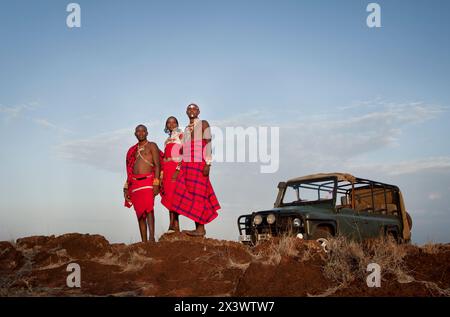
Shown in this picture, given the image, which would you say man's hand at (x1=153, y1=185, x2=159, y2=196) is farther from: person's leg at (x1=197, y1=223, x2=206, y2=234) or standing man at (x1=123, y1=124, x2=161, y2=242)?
person's leg at (x1=197, y1=223, x2=206, y2=234)

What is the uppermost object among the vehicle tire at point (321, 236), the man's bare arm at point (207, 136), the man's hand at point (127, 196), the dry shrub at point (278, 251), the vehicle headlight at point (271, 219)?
the man's bare arm at point (207, 136)

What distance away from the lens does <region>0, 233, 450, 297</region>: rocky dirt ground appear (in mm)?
4484

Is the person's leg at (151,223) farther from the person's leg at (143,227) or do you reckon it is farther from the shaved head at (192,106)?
the shaved head at (192,106)

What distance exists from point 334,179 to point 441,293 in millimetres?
4300

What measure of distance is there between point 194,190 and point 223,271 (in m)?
2.23

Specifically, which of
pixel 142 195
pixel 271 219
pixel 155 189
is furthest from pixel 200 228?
pixel 271 219

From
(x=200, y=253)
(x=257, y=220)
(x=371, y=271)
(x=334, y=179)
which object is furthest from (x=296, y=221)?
(x=371, y=271)

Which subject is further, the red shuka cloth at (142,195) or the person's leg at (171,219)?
the person's leg at (171,219)

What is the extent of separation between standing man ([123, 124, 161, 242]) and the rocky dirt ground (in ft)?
3.17

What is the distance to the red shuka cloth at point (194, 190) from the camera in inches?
284

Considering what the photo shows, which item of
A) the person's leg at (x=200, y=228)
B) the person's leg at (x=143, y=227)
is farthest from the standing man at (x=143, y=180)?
the person's leg at (x=200, y=228)

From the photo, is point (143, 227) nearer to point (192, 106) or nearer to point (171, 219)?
point (171, 219)

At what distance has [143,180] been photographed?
7.59 meters

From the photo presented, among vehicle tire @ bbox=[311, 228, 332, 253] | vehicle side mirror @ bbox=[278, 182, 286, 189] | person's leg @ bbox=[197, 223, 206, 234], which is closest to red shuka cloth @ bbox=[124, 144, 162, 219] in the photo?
person's leg @ bbox=[197, 223, 206, 234]
